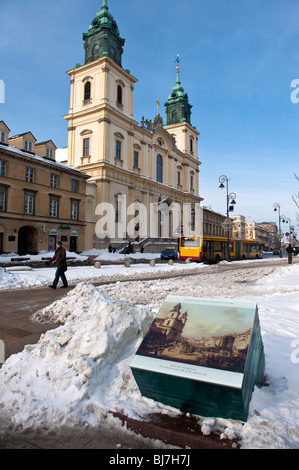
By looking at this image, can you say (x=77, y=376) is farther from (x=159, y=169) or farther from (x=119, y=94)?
(x=159, y=169)

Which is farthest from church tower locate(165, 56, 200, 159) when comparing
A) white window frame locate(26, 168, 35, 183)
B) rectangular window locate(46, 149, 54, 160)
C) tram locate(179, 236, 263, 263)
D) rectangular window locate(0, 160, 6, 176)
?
rectangular window locate(0, 160, 6, 176)

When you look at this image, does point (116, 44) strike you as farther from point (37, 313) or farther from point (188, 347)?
point (188, 347)

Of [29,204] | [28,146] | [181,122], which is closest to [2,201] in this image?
[29,204]

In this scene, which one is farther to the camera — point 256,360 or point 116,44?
point 116,44

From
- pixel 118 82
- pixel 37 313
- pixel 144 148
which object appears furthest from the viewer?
pixel 144 148

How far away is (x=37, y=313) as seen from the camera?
6930 millimetres

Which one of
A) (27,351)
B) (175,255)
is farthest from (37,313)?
(175,255)

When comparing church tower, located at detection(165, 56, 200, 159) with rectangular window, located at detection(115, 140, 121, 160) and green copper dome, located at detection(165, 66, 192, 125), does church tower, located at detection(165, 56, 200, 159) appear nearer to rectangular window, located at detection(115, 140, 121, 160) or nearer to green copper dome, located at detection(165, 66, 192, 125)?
green copper dome, located at detection(165, 66, 192, 125)

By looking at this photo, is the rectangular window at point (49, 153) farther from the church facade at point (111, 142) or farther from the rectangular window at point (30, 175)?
the rectangular window at point (30, 175)

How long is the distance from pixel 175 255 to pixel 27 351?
110 ft

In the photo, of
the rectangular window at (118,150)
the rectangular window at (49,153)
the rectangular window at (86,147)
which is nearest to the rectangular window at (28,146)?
the rectangular window at (49,153)

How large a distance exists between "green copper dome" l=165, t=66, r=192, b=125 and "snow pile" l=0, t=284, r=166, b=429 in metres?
66.8

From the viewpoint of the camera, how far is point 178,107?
6581 cm

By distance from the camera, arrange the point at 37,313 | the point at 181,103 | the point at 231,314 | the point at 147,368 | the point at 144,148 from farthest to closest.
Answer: the point at 181,103 < the point at 144,148 < the point at 37,313 < the point at 231,314 < the point at 147,368
